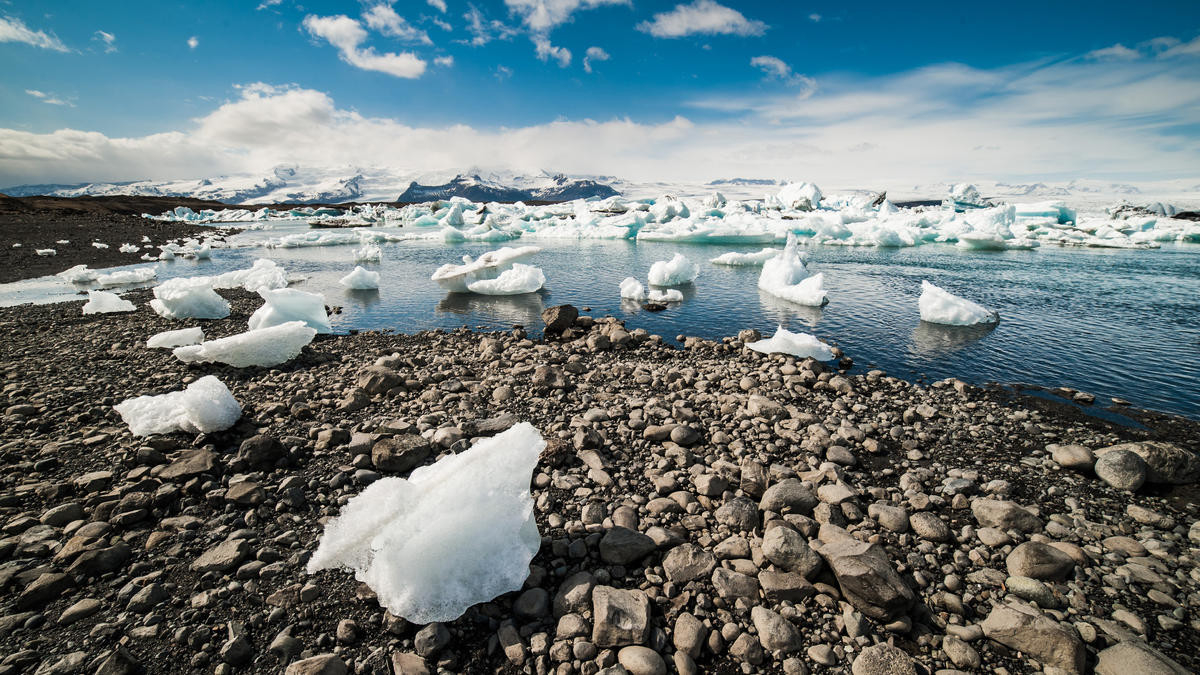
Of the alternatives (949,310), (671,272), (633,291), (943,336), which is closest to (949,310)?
(949,310)

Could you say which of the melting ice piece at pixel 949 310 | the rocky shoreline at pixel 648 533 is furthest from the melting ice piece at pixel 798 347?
the melting ice piece at pixel 949 310

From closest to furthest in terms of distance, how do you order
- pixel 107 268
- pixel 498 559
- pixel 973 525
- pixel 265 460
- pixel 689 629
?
pixel 689 629 < pixel 498 559 < pixel 973 525 < pixel 265 460 < pixel 107 268

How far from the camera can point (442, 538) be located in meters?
2.63

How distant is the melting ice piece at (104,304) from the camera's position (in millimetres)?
9680

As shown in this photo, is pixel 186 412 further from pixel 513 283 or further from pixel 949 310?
pixel 949 310

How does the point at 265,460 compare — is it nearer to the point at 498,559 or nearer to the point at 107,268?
the point at 498,559

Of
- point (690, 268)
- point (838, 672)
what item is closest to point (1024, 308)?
point (690, 268)

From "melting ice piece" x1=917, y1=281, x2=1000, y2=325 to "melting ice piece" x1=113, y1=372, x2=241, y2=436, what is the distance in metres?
11.9

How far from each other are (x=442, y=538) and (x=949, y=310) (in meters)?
10.8

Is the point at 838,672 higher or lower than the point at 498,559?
lower

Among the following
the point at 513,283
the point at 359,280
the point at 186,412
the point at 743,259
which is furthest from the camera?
the point at 743,259

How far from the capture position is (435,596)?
2529 millimetres

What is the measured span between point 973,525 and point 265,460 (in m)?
5.67

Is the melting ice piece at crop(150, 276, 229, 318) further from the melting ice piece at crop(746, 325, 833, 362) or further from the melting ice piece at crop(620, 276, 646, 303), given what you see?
the melting ice piece at crop(746, 325, 833, 362)
